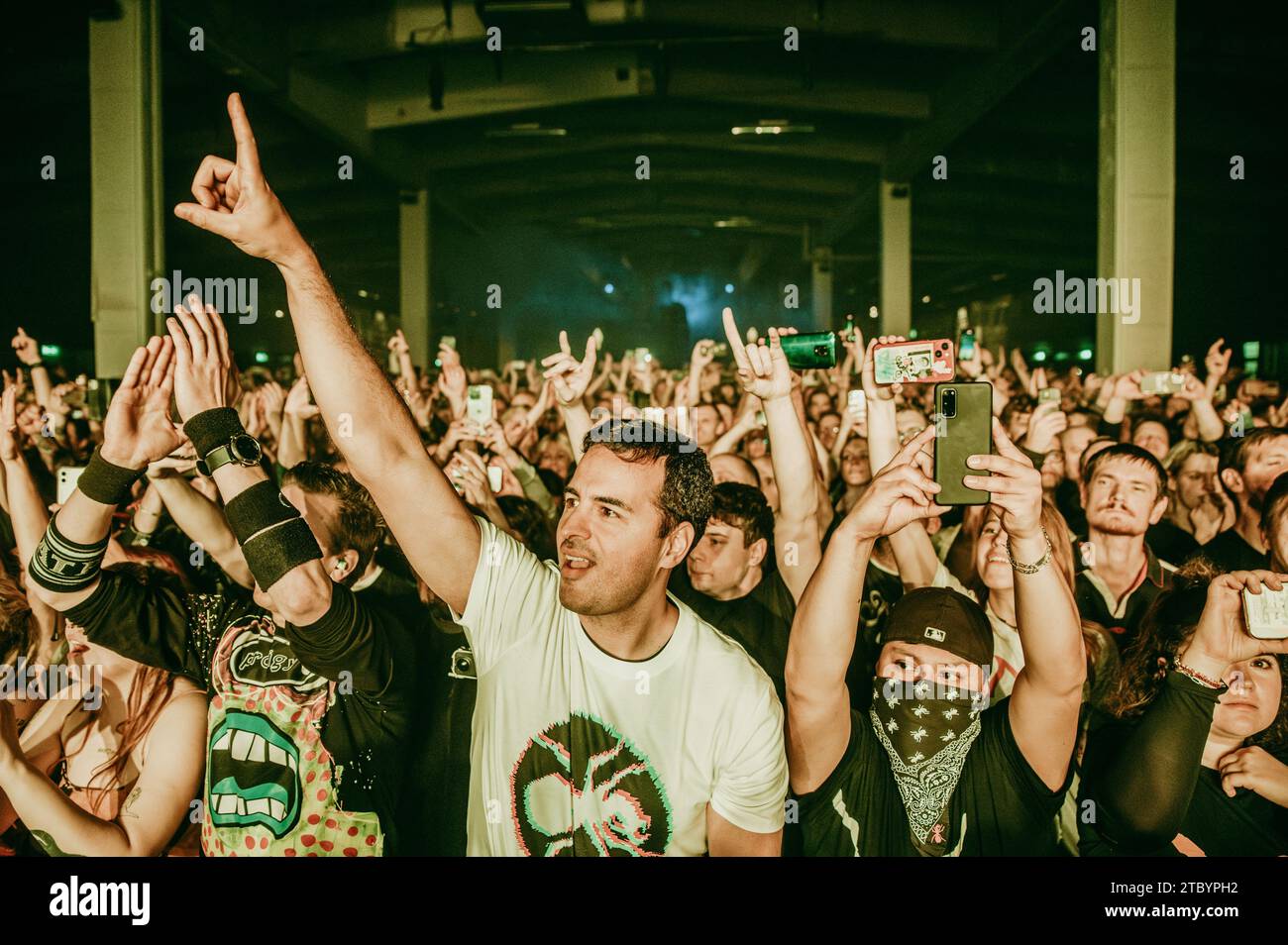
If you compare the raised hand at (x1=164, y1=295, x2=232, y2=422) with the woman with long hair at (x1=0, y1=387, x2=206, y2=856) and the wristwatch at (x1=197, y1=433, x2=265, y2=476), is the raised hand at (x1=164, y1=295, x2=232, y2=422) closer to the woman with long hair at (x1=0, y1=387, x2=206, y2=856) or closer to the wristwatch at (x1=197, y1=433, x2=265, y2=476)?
the wristwatch at (x1=197, y1=433, x2=265, y2=476)

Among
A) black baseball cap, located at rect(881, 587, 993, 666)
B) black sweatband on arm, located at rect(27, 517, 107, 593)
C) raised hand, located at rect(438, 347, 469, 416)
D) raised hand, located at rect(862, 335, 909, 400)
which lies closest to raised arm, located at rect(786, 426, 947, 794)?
black baseball cap, located at rect(881, 587, 993, 666)

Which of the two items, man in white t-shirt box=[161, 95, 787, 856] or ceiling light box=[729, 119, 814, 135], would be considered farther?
ceiling light box=[729, 119, 814, 135]

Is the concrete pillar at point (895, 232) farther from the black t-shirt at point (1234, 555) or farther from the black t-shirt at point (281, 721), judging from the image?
the black t-shirt at point (281, 721)

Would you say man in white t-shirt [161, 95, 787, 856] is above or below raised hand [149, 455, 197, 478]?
below

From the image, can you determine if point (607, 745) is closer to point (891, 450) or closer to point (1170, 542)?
point (891, 450)

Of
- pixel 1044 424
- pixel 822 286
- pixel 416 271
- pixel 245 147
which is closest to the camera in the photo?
pixel 245 147

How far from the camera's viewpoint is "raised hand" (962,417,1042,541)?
6.61ft

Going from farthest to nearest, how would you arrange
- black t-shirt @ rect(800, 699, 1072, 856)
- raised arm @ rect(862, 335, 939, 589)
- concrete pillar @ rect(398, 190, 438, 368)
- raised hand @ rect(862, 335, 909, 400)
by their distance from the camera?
concrete pillar @ rect(398, 190, 438, 368) < raised arm @ rect(862, 335, 939, 589) < raised hand @ rect(862, 335, 909, 400) < black t-shirt @ rect(800, 699, 1072, 856)

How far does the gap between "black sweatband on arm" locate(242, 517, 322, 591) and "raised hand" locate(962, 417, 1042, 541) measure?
1.56 meters

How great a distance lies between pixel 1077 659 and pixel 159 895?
2.62m

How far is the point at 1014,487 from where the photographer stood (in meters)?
2.02

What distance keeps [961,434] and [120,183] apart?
809cm

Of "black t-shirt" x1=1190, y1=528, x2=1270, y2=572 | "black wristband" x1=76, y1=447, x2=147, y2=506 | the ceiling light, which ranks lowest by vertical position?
"black t-shirt" x1=1190, y1=528, x2=1270, y2=572

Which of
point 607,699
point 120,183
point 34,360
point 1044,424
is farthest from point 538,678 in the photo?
point 120,183
